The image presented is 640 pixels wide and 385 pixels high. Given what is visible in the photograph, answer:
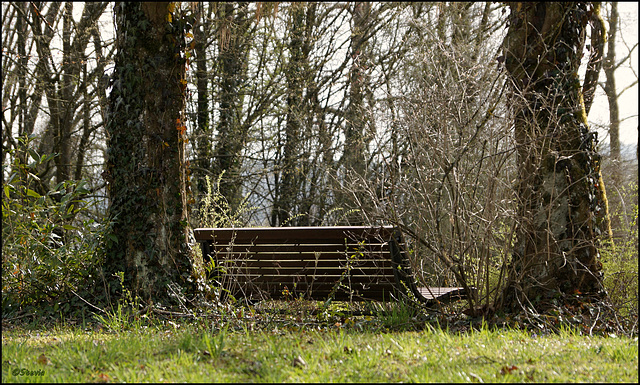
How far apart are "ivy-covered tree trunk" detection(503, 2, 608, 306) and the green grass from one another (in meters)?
1.19

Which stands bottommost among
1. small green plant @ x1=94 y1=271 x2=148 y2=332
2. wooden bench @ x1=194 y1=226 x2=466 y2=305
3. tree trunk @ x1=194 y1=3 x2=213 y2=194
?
small green plant @ x1=94 y1=271 x2=148 y2=332

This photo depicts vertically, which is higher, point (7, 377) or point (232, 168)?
point (232, 168)

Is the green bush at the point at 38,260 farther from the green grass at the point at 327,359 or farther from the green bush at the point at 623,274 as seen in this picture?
the green bush at the point at 623,274

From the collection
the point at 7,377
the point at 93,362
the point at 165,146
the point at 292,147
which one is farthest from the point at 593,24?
the point at 292,147

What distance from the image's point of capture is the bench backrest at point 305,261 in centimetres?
482

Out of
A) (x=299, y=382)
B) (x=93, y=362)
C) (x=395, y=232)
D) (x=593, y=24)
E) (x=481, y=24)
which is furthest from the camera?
(x=481, y=24)

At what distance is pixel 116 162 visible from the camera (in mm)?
5207

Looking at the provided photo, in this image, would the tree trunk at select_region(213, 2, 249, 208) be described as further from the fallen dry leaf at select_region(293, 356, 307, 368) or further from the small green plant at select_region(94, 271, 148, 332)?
the fallen dry leaf at select_region(293, 356, 307, 368)

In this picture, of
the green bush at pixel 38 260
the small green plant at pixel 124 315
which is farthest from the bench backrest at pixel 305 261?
the green bush at pixel 38 260

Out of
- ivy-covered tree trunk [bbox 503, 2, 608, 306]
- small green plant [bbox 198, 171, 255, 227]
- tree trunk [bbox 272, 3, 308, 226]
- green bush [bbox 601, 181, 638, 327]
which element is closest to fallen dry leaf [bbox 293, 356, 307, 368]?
ivy-covered tree trunk [bbox 503, 2, 608, 306]

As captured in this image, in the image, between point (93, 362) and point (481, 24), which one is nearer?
point (93, 362)

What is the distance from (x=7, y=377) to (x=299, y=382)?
139cm

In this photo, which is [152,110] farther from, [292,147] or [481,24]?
[481,24]

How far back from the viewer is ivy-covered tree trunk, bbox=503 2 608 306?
473 centimetres
